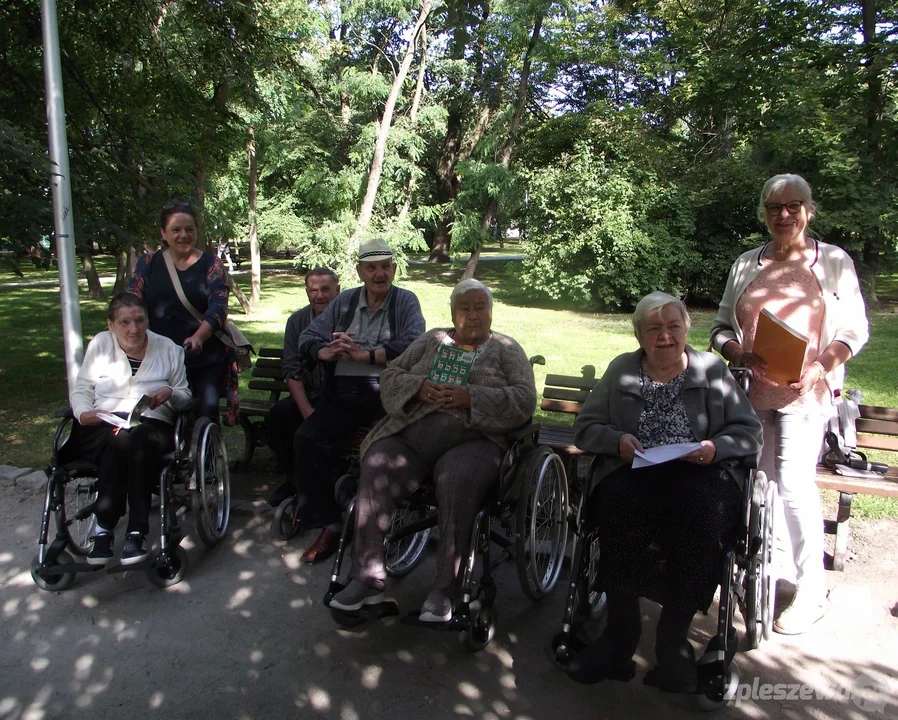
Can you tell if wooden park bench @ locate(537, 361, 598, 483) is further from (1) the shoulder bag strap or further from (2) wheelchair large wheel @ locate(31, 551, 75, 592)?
(2) wheelchair large wheel @ locate(31, 551, 75, 592)

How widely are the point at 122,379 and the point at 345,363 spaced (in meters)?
1.17

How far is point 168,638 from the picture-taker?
10.8 feet

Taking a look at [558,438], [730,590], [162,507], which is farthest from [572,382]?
[162,507]

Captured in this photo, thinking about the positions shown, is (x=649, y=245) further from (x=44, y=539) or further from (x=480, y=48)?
(x=44, y=539)

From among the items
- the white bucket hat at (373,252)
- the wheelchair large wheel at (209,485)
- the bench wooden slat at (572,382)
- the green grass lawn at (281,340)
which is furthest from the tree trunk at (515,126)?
the wheelchair large wheel at (209,485)

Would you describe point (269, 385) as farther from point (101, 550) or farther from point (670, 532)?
point (670, 532)

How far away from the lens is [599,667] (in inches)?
108

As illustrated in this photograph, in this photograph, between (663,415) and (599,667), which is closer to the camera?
(599,667)

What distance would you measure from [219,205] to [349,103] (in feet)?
23.3

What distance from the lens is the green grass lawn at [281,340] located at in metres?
6.79

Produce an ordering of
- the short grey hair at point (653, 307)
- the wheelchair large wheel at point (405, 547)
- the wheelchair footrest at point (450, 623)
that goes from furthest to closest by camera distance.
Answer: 1. the wheelchair large wheel at point (405, 547)
2. the short grey hair at point (653, 307)
3. the wheelchair footrest at point (450, 623)

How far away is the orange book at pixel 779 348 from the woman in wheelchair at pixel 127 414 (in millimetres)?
2889

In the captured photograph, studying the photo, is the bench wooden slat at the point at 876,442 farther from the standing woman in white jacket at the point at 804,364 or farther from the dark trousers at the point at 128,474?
the dark trousers at the point at 128,474

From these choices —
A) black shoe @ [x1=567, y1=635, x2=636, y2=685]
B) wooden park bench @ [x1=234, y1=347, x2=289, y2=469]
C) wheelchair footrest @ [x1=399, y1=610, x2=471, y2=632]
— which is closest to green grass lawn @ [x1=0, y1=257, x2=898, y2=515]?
wooden park bench @ [x1=234, y1=347, x2=289, y2=469]
